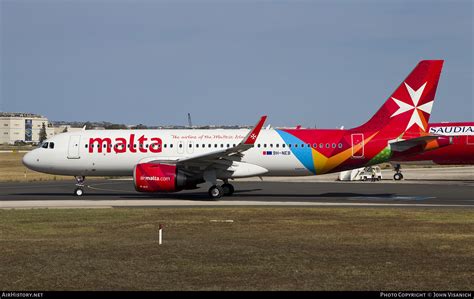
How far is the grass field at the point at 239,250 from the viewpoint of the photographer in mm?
13984

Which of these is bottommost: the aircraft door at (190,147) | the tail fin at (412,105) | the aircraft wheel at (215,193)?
the aircraft wheel at (215,193)

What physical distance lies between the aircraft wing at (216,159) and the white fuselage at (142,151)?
1.30 meters

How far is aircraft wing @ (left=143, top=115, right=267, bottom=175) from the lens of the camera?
34375mm

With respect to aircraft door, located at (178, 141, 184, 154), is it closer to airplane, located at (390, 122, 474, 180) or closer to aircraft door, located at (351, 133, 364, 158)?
aircraft door, located at (351, 133, 364, 158)

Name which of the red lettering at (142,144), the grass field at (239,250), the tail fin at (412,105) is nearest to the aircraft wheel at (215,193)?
the red lettering at (142,144)

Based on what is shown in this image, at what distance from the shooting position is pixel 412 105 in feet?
124

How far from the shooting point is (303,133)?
38375mm

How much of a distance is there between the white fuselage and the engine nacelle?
301 cm

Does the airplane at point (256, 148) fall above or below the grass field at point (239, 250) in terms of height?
above

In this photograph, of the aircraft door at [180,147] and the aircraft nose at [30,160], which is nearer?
the aircraft door at [180,147]

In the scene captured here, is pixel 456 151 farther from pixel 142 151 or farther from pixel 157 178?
pixel 157 178

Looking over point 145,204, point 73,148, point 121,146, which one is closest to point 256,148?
point 121,146

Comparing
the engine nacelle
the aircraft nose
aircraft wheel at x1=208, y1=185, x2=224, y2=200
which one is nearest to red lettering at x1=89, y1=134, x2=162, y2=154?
the engine nacelle

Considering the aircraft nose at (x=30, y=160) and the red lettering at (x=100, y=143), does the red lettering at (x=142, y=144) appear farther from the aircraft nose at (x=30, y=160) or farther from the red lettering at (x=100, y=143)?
the aircraft nose at (x=30, y=160)
